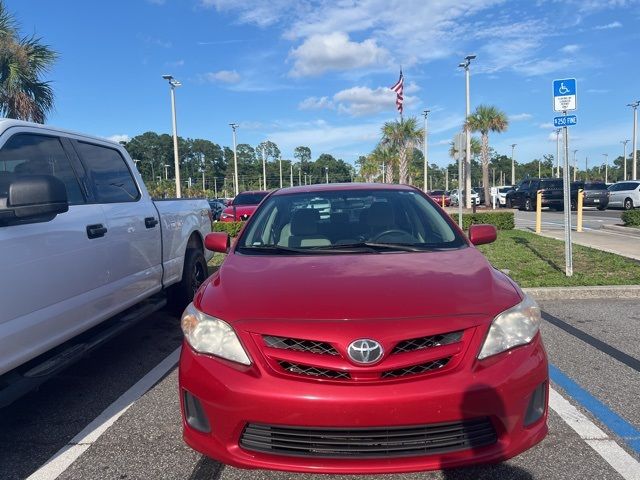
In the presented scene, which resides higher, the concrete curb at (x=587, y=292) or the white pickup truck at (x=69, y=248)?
the white pickup truck at (x=69, y=248)

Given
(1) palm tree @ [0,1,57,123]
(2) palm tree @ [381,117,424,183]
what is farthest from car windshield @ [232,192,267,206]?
(2) palm tree @ [381,117,424,183]

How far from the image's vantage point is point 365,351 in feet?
7.38

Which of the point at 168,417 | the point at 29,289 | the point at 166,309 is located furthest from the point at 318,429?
the point at 166,309

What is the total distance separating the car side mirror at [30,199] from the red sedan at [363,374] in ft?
3.36

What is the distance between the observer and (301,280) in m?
2.75

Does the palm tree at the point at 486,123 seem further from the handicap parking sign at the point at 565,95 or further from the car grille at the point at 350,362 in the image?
the car grille at the point at 350,362

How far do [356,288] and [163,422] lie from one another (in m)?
1.71

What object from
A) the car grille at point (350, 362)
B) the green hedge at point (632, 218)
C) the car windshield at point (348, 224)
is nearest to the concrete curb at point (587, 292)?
the car windshield at point (348, 224)

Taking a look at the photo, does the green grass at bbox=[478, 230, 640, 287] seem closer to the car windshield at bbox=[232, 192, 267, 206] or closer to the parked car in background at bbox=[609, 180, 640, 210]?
the car windshield at bbox=[232, 192, 267, 206]

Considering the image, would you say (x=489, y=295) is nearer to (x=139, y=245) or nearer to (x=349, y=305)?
(x=349, y=305)

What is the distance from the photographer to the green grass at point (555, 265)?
7.16m

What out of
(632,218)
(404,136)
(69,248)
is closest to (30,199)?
(69,248)

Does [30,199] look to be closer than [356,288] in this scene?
No

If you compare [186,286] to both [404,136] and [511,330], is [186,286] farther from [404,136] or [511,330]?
[404,136]
